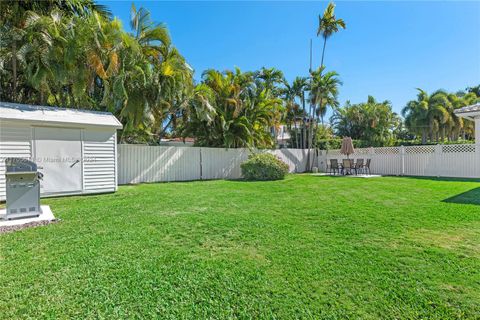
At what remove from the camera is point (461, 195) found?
23.5 ft

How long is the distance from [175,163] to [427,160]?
516 inches

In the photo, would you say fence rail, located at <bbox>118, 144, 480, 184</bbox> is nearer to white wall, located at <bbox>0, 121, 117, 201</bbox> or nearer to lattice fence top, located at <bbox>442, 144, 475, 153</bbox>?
lattice fence top, located at <bbox>442, 144, 475, 153</bbox>

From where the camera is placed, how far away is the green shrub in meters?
12.7

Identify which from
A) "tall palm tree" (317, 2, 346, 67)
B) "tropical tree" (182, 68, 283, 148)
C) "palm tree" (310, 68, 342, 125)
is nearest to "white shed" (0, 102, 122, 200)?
"tropical tree" (182, 68, 283, 148)

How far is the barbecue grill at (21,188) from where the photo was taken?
4680 mm

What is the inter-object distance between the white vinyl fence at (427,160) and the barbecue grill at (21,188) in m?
16.2

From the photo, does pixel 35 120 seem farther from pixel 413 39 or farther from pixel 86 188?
pixel 413 39

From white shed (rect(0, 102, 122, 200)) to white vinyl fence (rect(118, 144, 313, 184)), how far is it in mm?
2742

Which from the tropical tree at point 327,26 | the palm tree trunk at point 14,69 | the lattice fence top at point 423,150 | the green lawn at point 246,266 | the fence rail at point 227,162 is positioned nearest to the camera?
the green lawn at point 246,266

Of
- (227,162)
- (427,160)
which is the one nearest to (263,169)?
(227,162)

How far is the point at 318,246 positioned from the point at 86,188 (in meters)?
7.11

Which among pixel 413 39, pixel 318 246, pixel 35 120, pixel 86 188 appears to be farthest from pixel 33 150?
pixel 413 39

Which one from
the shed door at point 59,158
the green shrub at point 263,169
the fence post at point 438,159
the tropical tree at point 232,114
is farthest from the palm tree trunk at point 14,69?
the fence post at point 438,159

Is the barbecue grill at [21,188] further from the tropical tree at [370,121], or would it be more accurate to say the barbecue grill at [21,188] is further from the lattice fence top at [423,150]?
the tropical tree at [370,121]
